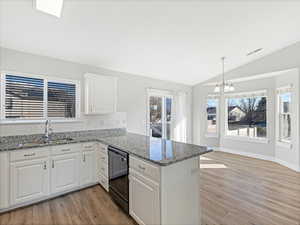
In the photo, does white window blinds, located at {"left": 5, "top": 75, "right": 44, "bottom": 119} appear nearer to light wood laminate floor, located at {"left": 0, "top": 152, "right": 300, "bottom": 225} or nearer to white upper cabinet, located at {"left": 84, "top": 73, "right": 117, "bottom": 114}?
white upper cabinet, located at {"left": 84, "top": 73, "right": 117, "bottom": 114}

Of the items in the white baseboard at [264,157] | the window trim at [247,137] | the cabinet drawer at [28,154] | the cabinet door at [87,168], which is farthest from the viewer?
the window trim at [247,137]

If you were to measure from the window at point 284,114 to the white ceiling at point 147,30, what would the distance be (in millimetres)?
1308

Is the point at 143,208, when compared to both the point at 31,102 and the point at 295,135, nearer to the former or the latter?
the point at 31,102

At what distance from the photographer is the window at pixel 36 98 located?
9.28 ft

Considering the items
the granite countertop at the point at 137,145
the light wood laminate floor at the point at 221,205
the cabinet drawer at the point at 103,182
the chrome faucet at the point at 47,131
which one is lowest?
the light wood laminate floor at the point at 221,205

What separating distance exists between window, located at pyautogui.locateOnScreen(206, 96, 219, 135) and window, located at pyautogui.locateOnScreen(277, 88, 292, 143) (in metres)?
1.87

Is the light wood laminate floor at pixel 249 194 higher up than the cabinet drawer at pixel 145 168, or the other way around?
the cabinet drawer at pixel 145 168

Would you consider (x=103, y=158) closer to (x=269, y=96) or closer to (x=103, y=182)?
(x=103, y=182)

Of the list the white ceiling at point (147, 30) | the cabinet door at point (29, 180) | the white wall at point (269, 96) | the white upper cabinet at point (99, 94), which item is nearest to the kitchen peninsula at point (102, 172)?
the cabinet door at point (29, 180)

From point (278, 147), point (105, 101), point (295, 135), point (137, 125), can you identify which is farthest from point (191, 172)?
point (278, 147)

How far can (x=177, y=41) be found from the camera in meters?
3.18

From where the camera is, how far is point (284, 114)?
4516mm

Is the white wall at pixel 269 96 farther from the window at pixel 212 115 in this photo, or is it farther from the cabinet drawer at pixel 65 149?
the cabinet drawer at pixel 65 149

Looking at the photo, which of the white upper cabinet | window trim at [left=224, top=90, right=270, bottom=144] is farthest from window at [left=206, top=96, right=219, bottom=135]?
the white upper cabinet
